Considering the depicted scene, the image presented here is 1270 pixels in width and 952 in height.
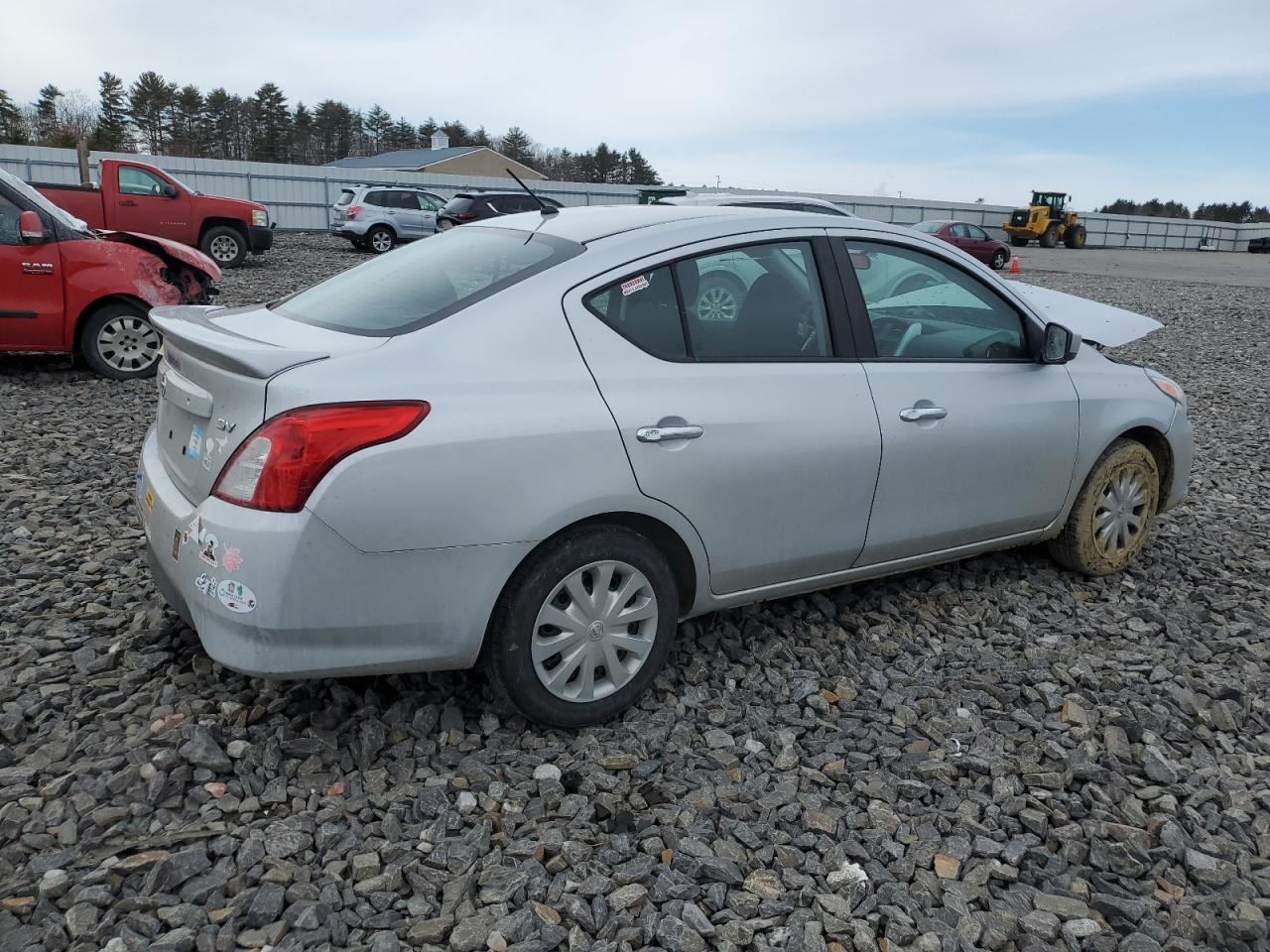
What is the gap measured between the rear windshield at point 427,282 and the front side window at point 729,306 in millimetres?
272

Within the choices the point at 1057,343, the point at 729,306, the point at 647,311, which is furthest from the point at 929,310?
the point at 647,311

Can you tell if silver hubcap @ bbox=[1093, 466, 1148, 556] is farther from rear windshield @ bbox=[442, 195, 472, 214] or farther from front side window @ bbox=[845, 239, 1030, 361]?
rear windshield @ bbox=[442, 195, 472, 214]

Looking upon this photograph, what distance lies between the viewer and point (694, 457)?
319cm

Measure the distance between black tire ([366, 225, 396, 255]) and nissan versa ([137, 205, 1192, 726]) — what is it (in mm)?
20810

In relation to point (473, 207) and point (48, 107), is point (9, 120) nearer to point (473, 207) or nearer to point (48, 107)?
point (48, 107)

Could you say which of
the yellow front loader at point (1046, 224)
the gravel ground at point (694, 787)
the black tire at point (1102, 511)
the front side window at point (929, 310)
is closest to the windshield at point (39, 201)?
the gravel ground at point (694, 787)

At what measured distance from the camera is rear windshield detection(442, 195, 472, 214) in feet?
76.6

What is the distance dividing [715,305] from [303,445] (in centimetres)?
144

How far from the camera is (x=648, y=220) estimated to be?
3.52m

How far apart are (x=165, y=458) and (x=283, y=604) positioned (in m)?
0.91

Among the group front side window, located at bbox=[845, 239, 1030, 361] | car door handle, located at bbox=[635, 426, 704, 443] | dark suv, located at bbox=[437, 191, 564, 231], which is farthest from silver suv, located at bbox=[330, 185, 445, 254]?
car door handle, located at bbox=[635, 426, 704, 443]

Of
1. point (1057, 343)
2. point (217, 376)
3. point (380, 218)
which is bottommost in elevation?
point (217, 376)

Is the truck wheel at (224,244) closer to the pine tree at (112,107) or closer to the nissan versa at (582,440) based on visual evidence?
the nissan versa at (582,440)

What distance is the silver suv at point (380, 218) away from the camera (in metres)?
23.6
